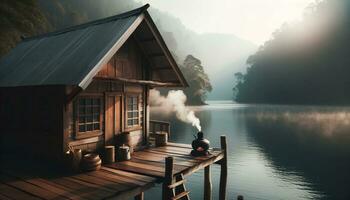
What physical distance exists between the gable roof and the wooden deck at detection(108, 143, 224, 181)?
377 cm

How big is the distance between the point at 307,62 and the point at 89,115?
128064 mm

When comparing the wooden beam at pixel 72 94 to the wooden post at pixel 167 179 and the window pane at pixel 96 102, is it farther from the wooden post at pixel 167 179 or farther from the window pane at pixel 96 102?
the wooden post at pixel 167 179

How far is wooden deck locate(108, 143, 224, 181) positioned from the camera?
10367 mm

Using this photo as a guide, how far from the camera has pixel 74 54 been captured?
11.0m

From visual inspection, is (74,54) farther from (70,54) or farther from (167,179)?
(167,179)

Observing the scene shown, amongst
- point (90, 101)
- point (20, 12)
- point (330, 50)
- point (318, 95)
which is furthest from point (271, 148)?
point (330, 50)

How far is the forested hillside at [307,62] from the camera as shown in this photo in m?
111

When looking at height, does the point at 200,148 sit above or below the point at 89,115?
below

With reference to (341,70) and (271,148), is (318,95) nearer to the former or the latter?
(341,70)

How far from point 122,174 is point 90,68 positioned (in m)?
3.97

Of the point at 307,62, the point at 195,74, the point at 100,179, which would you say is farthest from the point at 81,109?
the point at 307,62

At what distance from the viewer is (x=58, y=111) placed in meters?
10.6

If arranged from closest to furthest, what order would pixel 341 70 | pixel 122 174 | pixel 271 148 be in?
pixel 122 174 < pixel 271 148 < pixel 341 70

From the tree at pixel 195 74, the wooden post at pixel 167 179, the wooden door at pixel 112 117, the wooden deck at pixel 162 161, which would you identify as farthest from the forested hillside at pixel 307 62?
the wooden post at pixel 167 179
